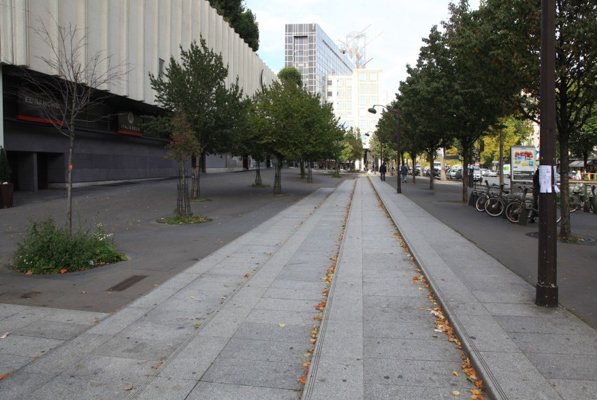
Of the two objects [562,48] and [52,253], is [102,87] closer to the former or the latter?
[52,253]

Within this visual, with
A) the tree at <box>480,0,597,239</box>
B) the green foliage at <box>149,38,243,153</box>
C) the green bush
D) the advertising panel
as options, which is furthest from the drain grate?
the advertising panel

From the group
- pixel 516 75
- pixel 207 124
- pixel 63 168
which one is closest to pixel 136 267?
pixel 516 75

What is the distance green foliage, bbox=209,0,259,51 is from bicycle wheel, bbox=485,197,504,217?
4367 cm

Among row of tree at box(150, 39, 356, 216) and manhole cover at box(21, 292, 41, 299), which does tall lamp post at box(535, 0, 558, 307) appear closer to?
manhole cover at box(21, 292, 41, 299)

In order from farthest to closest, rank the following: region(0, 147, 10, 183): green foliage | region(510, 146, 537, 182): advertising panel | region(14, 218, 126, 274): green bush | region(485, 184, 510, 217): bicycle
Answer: region(510, 146, 537, 182): advertising panel, region(0, 147, 10, 183): green foliage, region(485, 184, 510, 217): bicycle, region(14, 218, 126, 274): green bush

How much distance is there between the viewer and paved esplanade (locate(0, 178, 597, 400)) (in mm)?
3896

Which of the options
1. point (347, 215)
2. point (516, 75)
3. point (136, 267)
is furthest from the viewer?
point (347, 215)

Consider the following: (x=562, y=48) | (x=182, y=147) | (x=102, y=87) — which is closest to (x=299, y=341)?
(x=562, y=48)

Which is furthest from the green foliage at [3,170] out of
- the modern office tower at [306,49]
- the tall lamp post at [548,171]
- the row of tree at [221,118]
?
the modern office tower at [306,49]

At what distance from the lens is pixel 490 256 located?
9.29 metres

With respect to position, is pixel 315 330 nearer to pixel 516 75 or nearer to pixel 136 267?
pixel 136 267

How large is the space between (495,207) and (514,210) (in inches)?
61.9

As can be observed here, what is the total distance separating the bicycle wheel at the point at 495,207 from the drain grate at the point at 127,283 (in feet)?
40.6

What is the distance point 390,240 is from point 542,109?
19.6 feet
